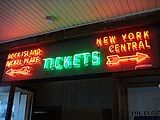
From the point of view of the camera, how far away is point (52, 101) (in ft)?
16.6

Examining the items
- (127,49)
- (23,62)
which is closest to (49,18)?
(23,62)

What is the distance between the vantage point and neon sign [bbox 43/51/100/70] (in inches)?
146

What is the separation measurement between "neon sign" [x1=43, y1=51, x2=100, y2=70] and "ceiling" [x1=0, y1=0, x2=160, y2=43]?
1.91 feet

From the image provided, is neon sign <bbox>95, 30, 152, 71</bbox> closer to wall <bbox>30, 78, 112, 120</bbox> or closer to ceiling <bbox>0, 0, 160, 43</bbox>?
ceiling <bbox>0, 0, 160, 43</bbox>

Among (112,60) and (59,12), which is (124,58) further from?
(59,12)

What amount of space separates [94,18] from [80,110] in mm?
2017

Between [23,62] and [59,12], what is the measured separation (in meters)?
1.31

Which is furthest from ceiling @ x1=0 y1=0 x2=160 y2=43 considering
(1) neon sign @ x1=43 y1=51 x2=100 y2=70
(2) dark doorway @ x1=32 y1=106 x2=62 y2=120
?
(2) dark doorway @ x1=32 y1=106 x2=62 y2=120

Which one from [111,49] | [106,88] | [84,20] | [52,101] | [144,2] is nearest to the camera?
[144,2]

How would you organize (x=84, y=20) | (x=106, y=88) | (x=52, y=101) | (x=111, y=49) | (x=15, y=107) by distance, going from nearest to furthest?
(x=111, y=49), (x=84, y=20), (x=15, y=107), (x=106, y=88), (x=52, y=101)

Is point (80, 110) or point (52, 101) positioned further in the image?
Result: point (52, 101)

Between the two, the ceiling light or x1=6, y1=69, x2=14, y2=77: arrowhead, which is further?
x1=6, y1=69, x2=14, y2=77: arrowhead

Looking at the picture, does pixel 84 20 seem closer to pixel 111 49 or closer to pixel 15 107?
pixel 111 49

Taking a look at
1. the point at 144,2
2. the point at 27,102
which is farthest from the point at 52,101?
the point at 144,2
